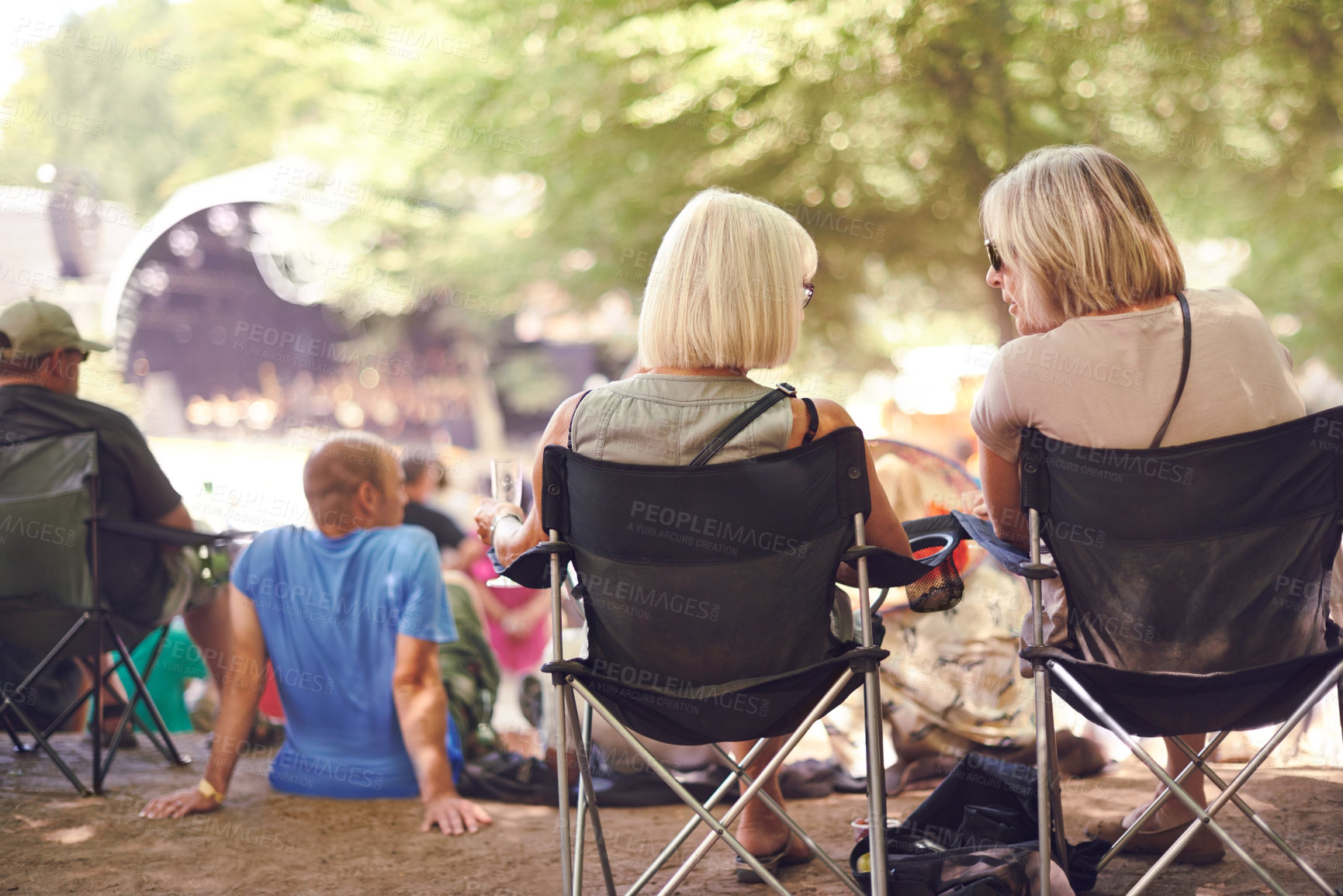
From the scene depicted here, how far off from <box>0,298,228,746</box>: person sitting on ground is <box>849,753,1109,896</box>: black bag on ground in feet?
8.16

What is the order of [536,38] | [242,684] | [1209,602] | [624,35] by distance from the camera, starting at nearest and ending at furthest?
[1209,602] → [242,684] → [624,35] → [536,38]

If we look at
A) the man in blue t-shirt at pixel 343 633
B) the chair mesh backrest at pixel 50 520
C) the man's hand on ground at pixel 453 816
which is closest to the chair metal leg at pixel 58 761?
the chair mesh backrest at pixel 50 520

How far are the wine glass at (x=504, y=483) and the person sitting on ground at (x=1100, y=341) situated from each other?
967 millimetres

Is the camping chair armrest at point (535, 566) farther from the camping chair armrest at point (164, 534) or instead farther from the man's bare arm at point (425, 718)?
the camping chair armrest at point (164, 534)

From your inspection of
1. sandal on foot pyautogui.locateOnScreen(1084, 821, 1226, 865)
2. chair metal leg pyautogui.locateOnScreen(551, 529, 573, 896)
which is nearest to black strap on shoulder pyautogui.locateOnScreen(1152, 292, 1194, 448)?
sandal on foot pyautogui.locateOnScreen(1084, 821, 1226, 865)

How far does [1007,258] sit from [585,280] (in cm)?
874

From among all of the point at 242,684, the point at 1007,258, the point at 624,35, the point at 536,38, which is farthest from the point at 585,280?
the point at 1007,258

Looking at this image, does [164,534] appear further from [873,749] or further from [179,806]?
[873,749]

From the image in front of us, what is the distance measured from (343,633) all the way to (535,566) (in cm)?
144

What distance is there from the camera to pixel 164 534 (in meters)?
3.23

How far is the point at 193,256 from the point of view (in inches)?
432

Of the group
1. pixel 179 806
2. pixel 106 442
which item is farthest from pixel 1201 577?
pixel 106 442

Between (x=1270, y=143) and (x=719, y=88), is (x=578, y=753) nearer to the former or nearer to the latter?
(x=719, y=88)

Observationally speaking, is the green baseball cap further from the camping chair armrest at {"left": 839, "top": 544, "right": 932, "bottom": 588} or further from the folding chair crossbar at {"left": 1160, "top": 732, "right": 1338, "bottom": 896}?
the folding chair crossbar at {"left": 1160, "top": 732, "right": 1338, "bottom": 896}
